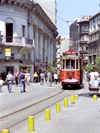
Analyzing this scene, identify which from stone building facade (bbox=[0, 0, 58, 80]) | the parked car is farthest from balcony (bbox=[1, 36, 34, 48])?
the parked car

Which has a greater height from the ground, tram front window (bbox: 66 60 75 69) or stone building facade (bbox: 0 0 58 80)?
stone building facade (bbox: 0 0 58 80)

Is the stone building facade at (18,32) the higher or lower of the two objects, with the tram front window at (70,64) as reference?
higher

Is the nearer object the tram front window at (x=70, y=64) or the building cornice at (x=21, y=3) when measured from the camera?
the tram front window at (x=70, y=64)

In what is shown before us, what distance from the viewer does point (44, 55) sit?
57875mm

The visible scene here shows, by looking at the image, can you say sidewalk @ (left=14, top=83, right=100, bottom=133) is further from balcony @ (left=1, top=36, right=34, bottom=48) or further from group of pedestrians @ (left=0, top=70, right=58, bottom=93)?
balcony @ (left=1, top=36, right=34, bottom=48)

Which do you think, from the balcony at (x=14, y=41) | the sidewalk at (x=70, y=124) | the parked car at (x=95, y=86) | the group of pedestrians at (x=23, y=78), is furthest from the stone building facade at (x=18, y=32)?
the sidewalk at (x=70, y=124)

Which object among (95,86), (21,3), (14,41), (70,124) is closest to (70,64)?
(95,86)

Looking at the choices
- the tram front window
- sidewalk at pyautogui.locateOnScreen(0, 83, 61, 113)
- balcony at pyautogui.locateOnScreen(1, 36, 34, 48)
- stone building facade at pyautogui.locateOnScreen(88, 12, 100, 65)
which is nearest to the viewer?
sidewalk at pyautogui.locateOnScreen(0, 83, 61, 113)

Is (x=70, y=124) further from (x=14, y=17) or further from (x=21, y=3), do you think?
(x=21, y=3)

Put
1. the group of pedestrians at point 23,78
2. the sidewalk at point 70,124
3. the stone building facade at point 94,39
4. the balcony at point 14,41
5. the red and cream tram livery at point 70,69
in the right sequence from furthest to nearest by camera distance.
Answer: the stone building facade at point 94,39, the balcony at point 14,41, the red and cream tram livery at point 70,69, the group of pedestrians at point 23,78, the sidewalk at point 70,124

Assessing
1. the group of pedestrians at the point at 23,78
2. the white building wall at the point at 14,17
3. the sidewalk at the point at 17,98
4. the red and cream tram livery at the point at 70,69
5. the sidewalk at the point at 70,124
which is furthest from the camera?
the white building wall at the point at 14,17

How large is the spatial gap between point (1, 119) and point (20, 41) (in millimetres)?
28295

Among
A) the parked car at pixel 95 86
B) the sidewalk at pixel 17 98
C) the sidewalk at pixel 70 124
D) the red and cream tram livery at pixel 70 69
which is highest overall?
the red and cream tram livery at pixel 70 69

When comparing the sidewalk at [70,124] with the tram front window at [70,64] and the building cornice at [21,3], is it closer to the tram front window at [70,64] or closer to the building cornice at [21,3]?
the tram front window at [70,64]
